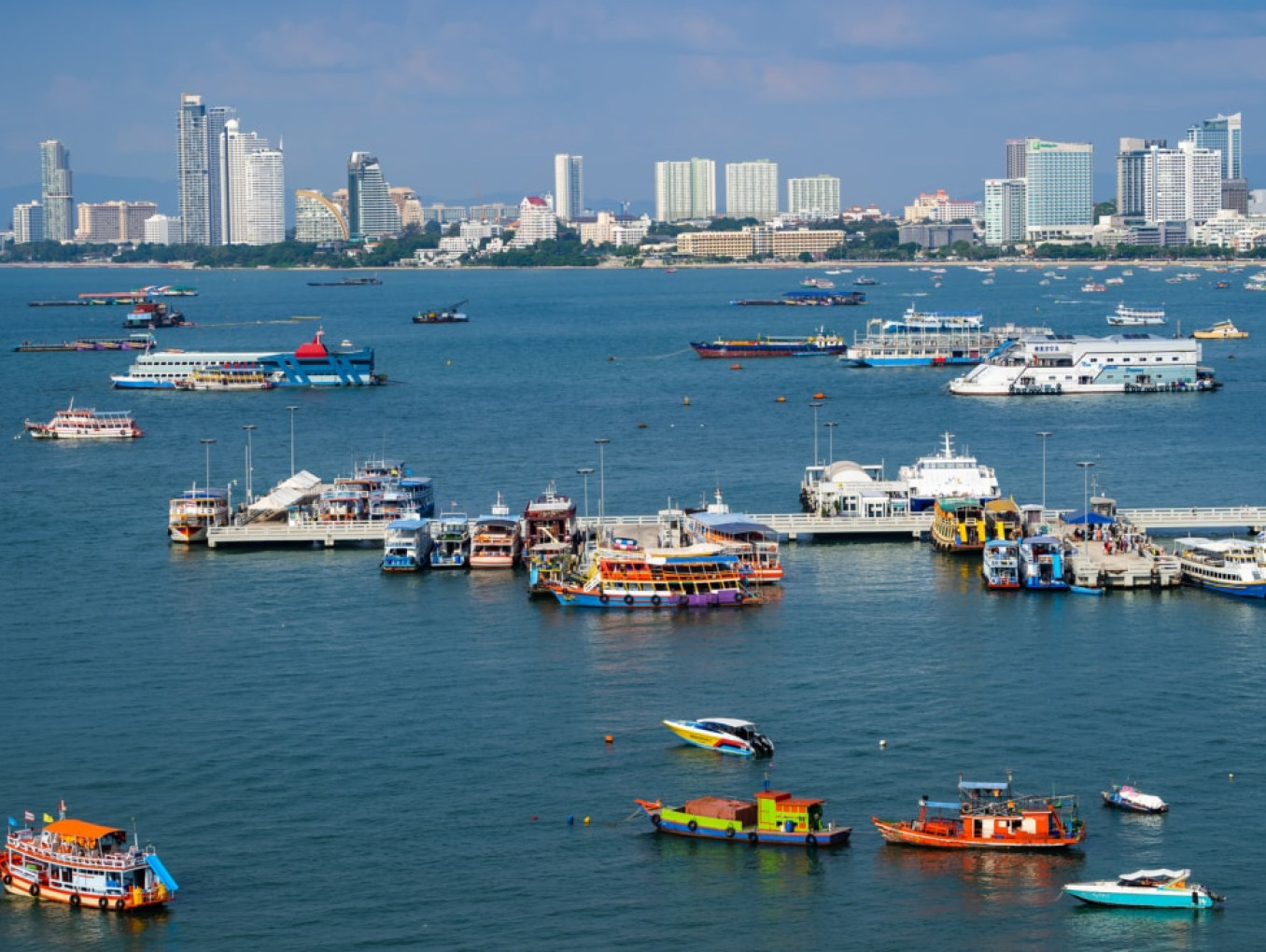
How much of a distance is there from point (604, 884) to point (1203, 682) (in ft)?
32.2

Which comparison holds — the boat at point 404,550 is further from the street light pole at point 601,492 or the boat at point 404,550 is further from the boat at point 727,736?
the boat at point 727,736

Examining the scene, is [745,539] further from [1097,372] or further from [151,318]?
[151,318]

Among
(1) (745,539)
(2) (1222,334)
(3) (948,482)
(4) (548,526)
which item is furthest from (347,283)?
(1) (745,539)

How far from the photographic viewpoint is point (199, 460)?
159 ft

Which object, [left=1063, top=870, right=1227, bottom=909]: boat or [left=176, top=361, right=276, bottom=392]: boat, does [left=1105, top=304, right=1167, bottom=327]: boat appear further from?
[left=1063, top=870, right=1227, bottom=909]: boat

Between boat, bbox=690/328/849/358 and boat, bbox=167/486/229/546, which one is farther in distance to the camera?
boat, bbox=690/328/849/358

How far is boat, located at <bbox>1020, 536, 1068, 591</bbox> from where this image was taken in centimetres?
3158

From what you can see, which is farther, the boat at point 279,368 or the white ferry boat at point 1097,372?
the boat at point 279,368

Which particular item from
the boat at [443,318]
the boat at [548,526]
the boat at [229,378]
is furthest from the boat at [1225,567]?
the boat at [443,318]

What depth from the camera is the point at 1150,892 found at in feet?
60.4

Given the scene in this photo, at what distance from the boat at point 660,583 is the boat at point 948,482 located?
6955 mm

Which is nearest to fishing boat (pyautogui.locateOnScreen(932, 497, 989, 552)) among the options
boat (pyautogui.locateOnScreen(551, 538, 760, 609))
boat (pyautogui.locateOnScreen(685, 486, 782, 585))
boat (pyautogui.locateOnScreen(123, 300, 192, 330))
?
boat (pyautogui.locateOnScreen(685, 486, 782, 585))

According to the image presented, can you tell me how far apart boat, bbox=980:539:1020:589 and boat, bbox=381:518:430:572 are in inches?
364

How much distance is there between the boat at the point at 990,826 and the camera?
65.2 ft
